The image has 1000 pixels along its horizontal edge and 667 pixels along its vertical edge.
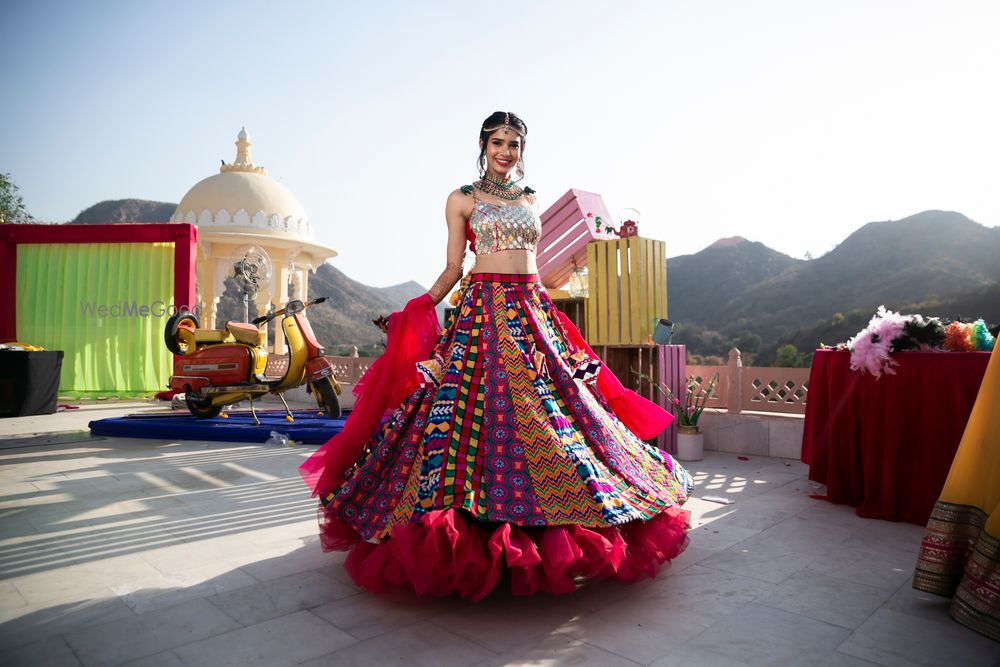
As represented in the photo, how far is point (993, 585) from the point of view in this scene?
81.9 inches

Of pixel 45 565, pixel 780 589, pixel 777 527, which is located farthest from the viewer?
pixel 777 527

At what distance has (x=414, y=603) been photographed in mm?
2348

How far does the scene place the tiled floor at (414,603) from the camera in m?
1.97

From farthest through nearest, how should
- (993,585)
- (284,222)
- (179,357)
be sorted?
(284,222) < (179,357) < (993,585)

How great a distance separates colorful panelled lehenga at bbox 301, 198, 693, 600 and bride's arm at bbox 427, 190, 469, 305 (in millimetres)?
68

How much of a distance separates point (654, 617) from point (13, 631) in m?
2.20

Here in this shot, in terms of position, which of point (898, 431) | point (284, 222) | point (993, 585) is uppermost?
point (284, 222)

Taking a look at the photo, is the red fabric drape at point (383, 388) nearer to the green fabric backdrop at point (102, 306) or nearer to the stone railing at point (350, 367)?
the stone railing at point (350, 367)

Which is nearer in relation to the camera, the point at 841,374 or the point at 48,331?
the point at 841,374

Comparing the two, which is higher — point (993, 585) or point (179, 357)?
point (179, 357)

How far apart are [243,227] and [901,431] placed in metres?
13.6

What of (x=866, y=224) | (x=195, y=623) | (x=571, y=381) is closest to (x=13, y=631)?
(x=195, y=623)

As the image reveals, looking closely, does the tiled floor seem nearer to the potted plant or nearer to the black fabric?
the potted plant

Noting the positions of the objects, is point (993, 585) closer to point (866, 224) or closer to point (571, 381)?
point (571, 381)
